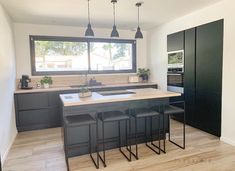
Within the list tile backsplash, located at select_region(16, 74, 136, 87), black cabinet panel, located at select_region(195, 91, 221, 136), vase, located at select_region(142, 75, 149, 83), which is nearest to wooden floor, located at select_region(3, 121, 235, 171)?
black cabinet panel, located at select_region(195, 91, 221, 136)

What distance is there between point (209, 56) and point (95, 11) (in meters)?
2.32

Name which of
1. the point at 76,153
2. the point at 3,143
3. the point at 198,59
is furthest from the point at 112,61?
the point at 3,143

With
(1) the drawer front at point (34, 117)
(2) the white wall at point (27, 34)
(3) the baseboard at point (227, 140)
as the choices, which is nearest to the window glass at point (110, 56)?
(2) the white wall at point (27, 34)

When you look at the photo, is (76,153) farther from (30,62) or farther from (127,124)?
(30,62)

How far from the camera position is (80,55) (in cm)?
494

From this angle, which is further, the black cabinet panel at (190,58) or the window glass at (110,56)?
the window glass at (110,56)

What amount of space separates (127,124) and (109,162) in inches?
27.6

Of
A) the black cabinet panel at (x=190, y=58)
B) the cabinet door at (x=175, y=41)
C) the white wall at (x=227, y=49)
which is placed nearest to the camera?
the white wall at (x=227, y=49)

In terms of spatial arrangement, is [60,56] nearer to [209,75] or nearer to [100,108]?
[100,108]

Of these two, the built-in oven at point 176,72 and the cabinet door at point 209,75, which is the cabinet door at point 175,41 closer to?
the built-in oven at point 176,72

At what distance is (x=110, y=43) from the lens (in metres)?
5.21

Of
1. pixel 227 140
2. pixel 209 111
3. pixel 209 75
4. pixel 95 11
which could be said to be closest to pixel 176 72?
pixel 209 75

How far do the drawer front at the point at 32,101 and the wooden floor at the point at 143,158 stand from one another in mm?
817

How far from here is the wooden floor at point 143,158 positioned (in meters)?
2.49
